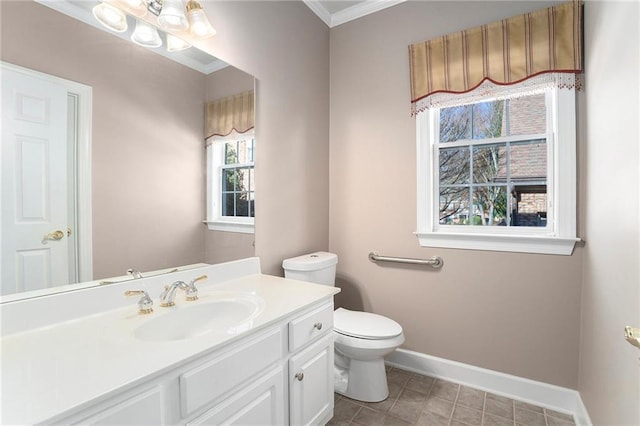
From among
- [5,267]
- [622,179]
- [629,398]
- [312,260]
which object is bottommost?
[629,398]

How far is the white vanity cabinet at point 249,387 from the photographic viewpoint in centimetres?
76

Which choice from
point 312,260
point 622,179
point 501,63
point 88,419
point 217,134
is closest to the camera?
point 88,419

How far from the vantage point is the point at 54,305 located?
1.04 metres

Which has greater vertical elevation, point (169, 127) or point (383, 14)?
point (383, 14)

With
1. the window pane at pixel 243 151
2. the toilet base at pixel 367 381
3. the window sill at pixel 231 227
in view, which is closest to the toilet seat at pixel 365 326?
the toilet base at pixel 367 381

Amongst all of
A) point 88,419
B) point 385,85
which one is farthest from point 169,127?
point 385,85

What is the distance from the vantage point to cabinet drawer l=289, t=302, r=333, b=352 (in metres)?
1.26

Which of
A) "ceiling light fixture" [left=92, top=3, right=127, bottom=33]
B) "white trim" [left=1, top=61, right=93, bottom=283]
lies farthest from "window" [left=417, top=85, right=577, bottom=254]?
"white trim" [left=1, top=61, right=93, bottom=283]

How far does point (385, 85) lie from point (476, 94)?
25.1 inches

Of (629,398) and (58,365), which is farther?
(629,398)

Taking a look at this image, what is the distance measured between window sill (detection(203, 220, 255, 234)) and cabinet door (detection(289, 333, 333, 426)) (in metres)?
0.75

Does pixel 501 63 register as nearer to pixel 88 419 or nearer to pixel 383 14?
pixel 383 14

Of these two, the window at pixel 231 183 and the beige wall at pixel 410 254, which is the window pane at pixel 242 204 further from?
the beige wall at pixel 410 254

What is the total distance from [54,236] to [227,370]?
2.49ft
